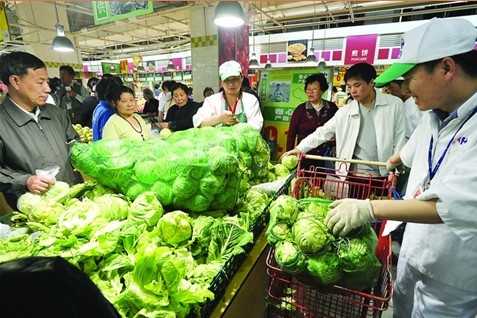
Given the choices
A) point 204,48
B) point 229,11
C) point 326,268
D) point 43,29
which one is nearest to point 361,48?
point 204,48

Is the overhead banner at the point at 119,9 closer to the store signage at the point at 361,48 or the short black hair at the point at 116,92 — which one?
the short black hair at the point at 116,92

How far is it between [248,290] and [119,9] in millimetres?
6216

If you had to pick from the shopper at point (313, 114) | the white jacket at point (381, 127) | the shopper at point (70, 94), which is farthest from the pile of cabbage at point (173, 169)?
the shopper at point (70, 94)

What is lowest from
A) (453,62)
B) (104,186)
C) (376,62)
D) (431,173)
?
(104,186)

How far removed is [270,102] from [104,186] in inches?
175

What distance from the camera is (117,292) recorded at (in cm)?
101

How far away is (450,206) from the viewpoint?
3.92 ft

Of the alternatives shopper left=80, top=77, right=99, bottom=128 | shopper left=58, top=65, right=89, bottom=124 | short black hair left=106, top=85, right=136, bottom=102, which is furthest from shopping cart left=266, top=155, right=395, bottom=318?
shopper left=58, top=65, right=89, bottom=124

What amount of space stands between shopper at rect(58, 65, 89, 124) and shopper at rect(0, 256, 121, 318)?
21.2 ft

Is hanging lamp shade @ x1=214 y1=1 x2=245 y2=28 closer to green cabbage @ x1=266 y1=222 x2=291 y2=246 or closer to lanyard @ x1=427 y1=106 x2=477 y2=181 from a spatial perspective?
lanyard @ x1=427 y1=106 x2=477 y2=181

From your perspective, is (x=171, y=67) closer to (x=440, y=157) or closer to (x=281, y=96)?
(x=281, y=96)

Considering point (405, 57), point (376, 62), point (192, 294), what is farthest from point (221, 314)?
point (376, 62)

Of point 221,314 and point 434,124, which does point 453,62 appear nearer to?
point 434,124

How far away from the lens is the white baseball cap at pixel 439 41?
126cm
